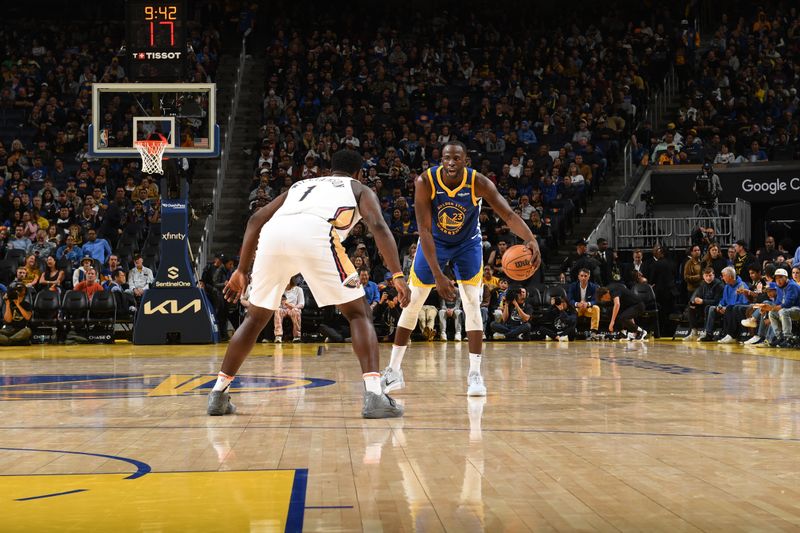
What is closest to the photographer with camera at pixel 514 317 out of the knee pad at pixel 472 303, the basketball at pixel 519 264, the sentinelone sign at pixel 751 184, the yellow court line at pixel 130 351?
the yellow court line at pixel 130 351

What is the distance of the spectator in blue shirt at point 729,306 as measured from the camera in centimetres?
Answer: 1647

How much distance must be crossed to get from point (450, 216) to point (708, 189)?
13.9m

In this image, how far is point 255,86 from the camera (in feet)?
93.6

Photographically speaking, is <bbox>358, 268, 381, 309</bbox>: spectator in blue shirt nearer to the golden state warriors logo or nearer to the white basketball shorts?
the golden state warriors logo

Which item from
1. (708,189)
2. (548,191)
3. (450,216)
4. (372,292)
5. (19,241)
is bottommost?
(372,292)

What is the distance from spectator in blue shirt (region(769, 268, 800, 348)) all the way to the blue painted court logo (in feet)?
25.8

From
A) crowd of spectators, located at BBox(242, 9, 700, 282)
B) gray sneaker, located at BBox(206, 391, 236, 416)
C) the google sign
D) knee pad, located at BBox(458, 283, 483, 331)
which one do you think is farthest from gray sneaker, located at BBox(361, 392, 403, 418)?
the google sign

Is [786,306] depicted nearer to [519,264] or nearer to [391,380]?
[519,264]

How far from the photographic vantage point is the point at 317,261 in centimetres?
661

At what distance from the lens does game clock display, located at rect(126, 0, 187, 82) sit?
1602 cm

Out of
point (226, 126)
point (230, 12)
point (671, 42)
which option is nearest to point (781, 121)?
point (671, 42)

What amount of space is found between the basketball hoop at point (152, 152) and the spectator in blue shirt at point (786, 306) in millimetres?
9295

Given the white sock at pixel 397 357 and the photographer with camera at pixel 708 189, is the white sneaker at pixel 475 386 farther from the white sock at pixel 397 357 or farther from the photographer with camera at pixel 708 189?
the photographer with camera at pixel 708 189

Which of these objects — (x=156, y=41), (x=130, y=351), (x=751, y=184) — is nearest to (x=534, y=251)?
(x=130, y=351)
